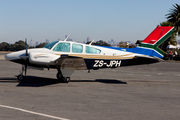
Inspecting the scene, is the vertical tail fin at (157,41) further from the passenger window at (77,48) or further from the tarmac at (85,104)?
the passenger window at (77,48)

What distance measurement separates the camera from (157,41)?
47.0ft

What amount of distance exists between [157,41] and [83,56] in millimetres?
5588

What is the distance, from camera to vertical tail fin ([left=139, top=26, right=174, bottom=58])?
14.2 metres

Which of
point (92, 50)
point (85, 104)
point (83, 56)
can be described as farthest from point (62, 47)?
point (85, 104)

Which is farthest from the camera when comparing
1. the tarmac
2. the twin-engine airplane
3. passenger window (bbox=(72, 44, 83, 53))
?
passenger window (bbox=(72, 44, 83, 53))

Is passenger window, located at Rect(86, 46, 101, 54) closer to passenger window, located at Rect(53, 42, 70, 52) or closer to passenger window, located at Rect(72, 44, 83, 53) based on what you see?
passenger window, located at Rect(72, 44, 83, 53)

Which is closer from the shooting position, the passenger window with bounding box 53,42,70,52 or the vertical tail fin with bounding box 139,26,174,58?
the passenger window with bounding box 53,42,70,52

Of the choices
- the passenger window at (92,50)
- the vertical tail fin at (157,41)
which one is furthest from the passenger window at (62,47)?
the vertical tail fin at (157,41)

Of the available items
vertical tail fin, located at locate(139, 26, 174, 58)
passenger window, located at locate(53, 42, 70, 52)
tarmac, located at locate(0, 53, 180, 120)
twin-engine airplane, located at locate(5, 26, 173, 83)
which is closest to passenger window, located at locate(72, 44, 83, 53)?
twin-engine airplane, located at locate(5, 26, 173, 83)

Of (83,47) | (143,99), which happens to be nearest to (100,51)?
(83,47)

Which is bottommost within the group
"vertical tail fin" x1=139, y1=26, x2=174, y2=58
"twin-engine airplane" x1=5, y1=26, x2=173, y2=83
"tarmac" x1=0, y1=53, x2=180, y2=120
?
"tarmac" x1=0, y1=53, x2=180, y2=120

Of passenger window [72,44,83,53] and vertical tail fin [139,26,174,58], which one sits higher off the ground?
vertical tail fin [139,26,174,58]

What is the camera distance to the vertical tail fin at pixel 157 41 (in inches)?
561

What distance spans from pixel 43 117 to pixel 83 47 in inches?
279
